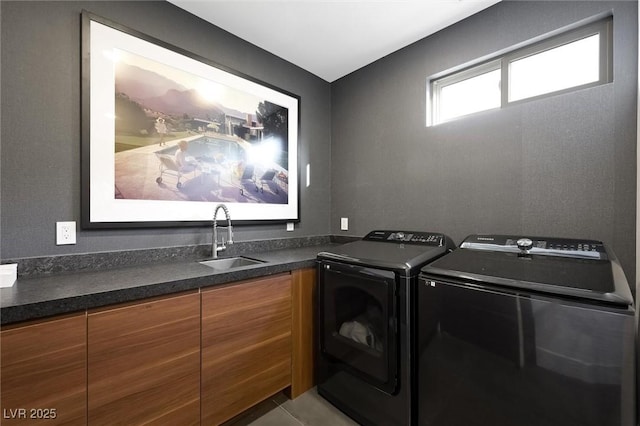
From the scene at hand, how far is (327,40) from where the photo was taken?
2.13 meters

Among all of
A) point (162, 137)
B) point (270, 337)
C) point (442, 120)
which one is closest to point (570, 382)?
point (270, 337)

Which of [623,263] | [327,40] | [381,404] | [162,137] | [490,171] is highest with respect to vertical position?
[327,40]

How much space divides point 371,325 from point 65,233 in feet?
5.81

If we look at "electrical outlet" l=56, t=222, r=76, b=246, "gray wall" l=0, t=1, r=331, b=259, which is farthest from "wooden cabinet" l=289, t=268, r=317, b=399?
"electrical outlet" l=56, t=222, r=76, b=246

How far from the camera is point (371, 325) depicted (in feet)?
5.19

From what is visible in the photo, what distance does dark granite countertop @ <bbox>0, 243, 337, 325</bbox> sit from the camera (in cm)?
93

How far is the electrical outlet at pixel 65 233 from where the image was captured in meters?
1.36

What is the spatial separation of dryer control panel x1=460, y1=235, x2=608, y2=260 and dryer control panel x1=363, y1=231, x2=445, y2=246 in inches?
7.9

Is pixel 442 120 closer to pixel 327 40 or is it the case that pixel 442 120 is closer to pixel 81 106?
pixel 327 40

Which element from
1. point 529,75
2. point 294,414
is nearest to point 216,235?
point 294,414

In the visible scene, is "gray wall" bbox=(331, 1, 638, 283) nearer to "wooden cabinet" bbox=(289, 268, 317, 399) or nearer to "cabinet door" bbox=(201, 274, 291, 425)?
"wooden cabinet" bbox=(289, 268, 317, 399)

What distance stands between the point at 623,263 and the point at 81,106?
3012 mm

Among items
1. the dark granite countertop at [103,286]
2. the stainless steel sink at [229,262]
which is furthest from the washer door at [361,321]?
the stainless steel sink at [229,262]

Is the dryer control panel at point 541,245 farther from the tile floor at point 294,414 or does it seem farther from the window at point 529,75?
the tile floor at point 294,414
